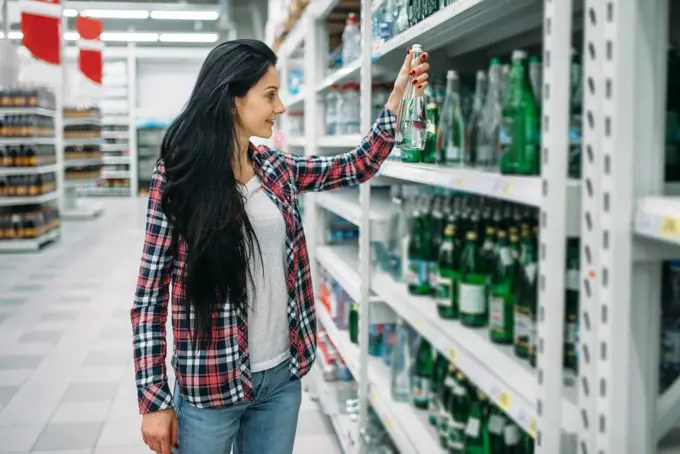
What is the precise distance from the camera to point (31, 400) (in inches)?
173

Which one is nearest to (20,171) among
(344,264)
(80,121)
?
(80,121)

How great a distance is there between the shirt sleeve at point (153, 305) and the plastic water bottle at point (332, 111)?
238cm

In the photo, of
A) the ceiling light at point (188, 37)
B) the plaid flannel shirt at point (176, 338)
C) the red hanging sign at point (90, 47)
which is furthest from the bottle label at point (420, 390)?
the ceiling light at point (188, 37)

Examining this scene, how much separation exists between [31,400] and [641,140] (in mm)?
4031

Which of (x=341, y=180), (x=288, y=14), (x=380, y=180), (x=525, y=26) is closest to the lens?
(x=525, y=26)

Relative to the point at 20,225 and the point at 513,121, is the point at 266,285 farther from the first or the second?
the point at 20,225

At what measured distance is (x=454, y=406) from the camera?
2.31 metres

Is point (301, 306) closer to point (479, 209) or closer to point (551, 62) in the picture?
point (479, 209)

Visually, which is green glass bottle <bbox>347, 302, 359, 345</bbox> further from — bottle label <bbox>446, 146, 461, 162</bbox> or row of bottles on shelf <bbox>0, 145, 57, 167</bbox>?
row of bottles on shelf <bbox>0, 145, 57, 167</bbox>

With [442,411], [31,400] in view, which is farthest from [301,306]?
[31,400]

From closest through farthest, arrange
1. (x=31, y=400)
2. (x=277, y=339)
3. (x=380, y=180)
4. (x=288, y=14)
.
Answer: (x=277, y=339), (x=380, y=180), (x=31, y=400), (x=288, y=14)

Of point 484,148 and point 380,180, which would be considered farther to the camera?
point 380,180

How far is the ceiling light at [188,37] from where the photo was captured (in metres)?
20.0

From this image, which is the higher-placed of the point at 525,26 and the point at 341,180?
the point at 525,26
